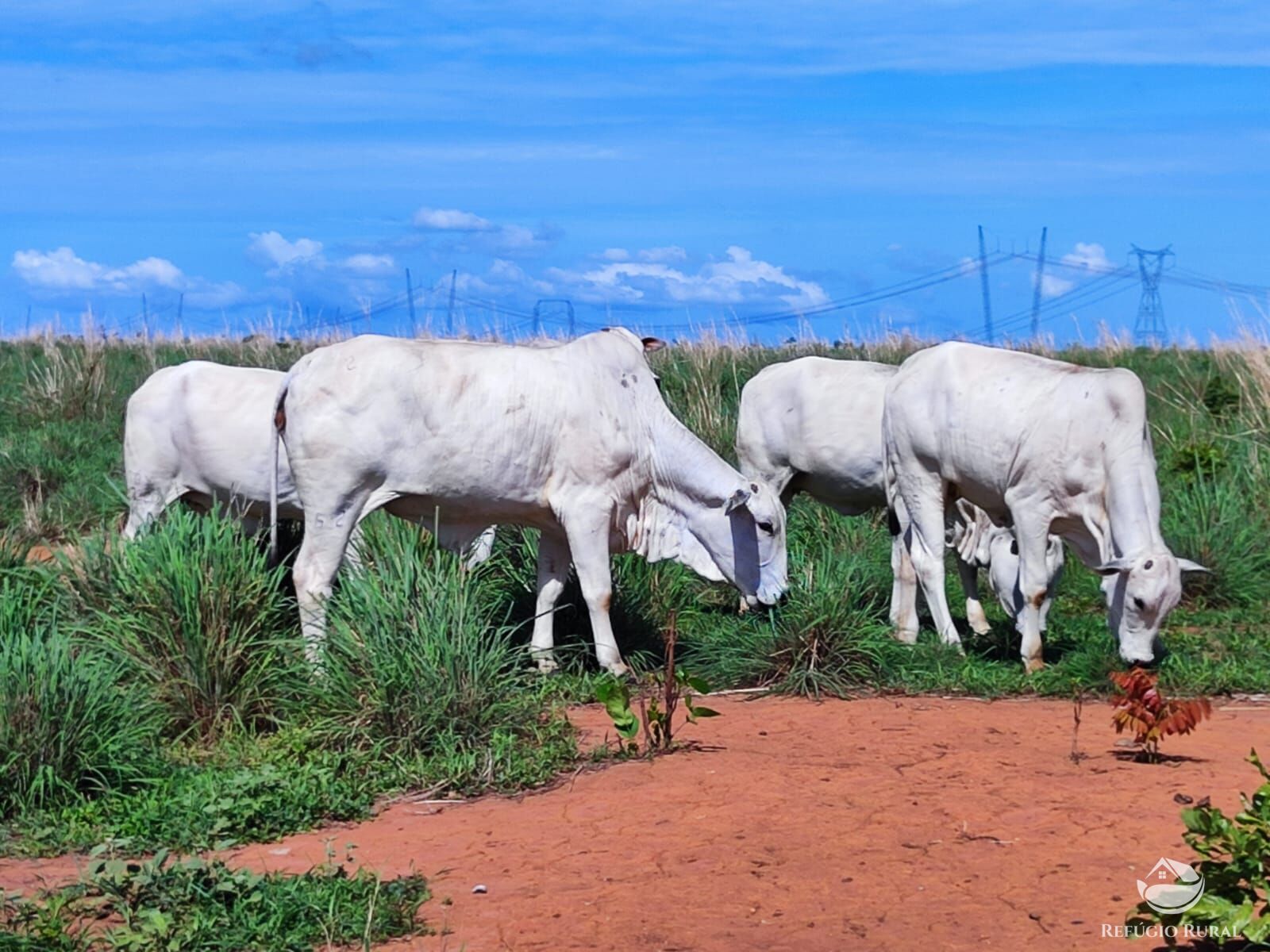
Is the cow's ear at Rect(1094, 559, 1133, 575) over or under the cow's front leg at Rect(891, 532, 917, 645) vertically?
over

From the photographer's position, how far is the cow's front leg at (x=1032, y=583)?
369 inches

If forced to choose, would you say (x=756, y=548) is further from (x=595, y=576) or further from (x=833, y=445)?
(x=833, y=445)

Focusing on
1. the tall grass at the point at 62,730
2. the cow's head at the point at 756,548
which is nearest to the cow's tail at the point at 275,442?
the tall grass at the point at 62,730

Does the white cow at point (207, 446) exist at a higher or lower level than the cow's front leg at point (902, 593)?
higher

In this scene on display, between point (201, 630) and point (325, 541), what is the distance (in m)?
1.20

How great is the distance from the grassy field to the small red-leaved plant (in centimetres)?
184

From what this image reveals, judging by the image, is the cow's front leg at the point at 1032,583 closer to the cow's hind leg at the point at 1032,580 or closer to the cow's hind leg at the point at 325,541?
the cow's hind leg at the point at 1032,580

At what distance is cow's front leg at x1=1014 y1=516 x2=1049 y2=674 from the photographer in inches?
369

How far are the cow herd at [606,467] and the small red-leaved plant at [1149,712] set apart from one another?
1929 mm

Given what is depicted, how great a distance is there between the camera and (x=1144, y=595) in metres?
8.77

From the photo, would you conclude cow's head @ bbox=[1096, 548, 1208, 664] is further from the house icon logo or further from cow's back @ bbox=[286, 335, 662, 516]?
the house icon logo

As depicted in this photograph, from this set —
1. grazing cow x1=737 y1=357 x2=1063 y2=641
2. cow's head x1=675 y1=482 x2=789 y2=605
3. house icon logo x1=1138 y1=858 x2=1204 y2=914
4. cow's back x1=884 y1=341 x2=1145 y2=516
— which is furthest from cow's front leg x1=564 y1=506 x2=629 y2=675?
house icon logo x1=1138 y1=858 x2=1204 y2=914

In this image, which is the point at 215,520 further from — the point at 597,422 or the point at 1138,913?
the point at 1138,913

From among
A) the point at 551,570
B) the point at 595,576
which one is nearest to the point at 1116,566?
the point at 595,576
